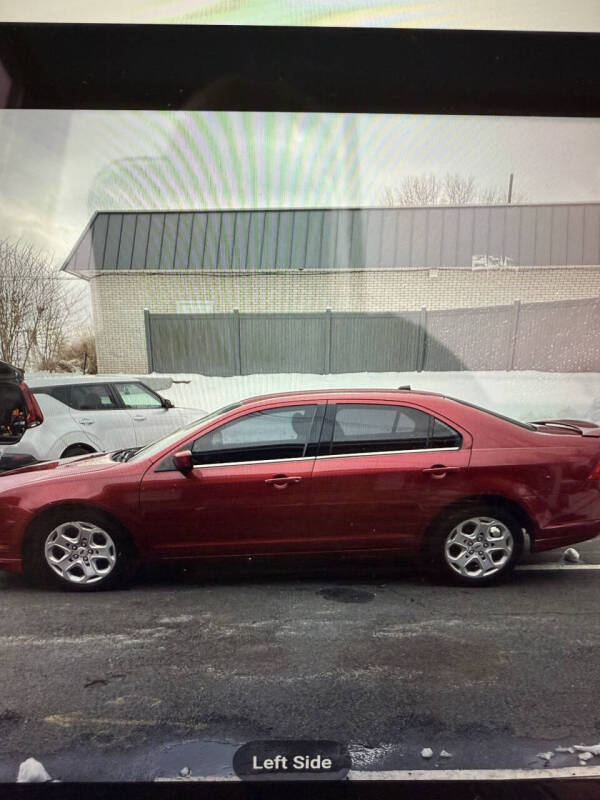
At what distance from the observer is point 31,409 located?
297 cm

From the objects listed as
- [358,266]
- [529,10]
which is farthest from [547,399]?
[529,10]

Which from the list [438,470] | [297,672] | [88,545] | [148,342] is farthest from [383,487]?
[88,545]

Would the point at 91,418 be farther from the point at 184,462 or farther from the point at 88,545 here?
the point at 184,462

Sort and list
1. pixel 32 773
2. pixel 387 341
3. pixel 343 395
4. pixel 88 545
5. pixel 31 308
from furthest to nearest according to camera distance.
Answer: pixel 387 341
pixel 343 395
pixel 88 545
pixel 31 308
pixel 32 773

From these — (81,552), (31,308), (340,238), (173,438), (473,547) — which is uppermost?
(340,238)

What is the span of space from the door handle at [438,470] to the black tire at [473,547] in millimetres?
221

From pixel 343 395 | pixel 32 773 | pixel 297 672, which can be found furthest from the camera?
pixel 343 395

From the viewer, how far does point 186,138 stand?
2428mm

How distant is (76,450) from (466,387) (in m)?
2.71

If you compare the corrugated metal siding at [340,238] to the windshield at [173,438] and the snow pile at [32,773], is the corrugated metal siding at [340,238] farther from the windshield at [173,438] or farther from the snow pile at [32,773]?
the snow pile at [32,773]

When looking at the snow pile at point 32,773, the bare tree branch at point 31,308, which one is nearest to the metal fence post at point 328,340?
the bare tree branch at point 31,308

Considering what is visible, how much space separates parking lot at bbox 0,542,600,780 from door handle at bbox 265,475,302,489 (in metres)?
0.58

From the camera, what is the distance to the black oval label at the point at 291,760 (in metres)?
1.48

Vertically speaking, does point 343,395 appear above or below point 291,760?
above
